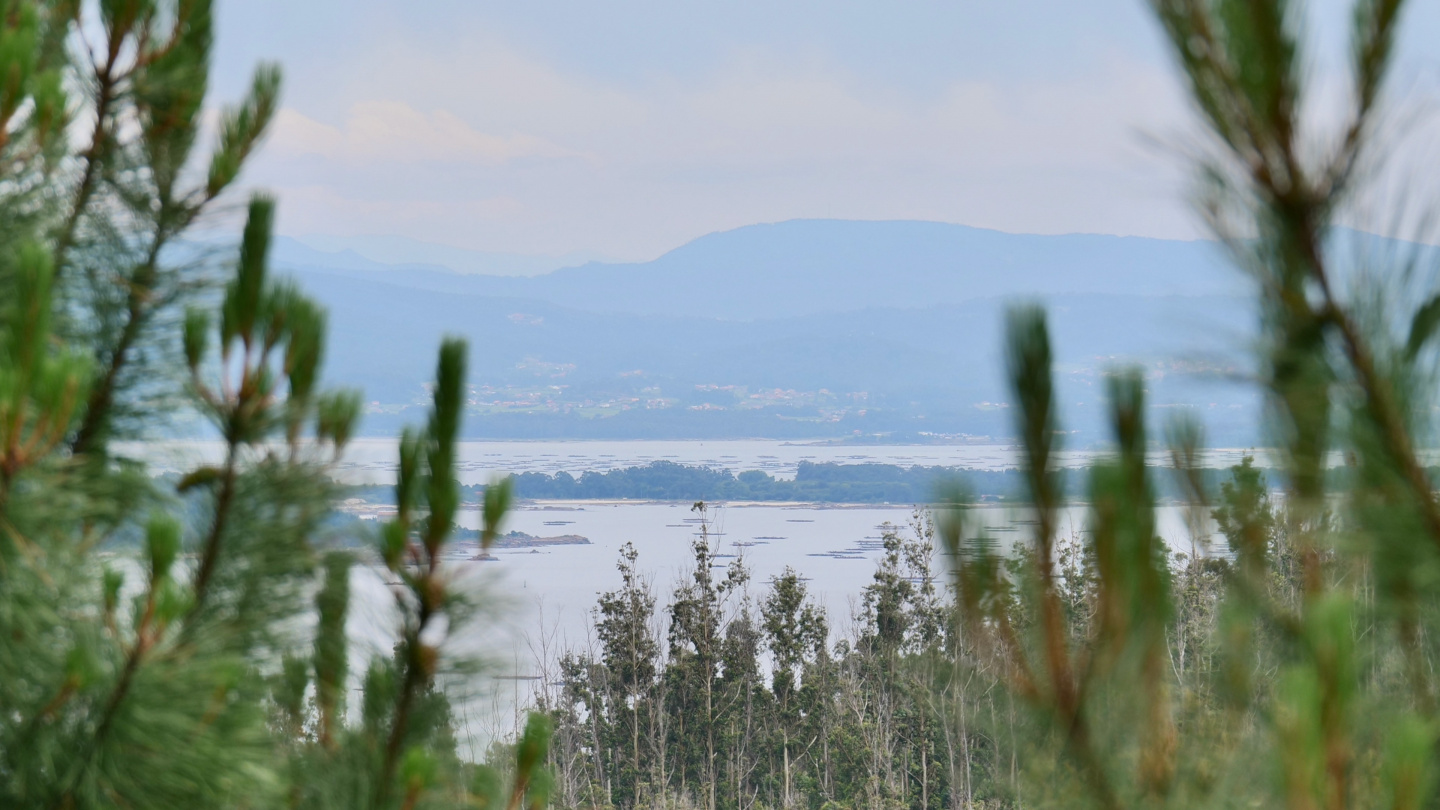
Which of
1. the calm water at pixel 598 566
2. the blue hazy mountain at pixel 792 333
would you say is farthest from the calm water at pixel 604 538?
the blue hazy mountain at pixel 792 333

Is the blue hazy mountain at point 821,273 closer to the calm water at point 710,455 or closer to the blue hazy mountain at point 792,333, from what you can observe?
the blue hazy mountain at point 792,333

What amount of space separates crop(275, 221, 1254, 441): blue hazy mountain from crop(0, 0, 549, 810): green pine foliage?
0.14 meters

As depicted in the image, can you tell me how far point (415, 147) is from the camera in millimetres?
119812

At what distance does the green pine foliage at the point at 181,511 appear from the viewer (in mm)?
972

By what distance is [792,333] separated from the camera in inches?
3216

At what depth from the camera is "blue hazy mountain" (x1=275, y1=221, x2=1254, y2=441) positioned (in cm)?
136

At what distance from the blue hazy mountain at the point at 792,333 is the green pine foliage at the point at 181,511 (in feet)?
0.44

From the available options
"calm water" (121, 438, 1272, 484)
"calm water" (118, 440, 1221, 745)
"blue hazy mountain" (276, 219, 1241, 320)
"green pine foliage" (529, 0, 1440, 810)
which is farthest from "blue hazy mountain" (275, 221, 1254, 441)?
"calm water" (121, 438, 1272, 484)

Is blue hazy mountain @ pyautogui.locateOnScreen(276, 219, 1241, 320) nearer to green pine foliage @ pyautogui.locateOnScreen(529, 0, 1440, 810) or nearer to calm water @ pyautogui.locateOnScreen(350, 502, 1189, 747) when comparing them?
calm water @ pyautogui.locateOnScreen(350, 502, 1189, 747)

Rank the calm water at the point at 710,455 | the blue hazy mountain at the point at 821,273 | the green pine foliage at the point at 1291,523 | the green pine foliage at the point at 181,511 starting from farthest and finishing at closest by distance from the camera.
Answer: the blue hazy mountain at the point at 821,273 → the calm water at the point at 710,455 → the green pine foliage at the point at 181,511 → the green pine foliage at the point at 1291,523

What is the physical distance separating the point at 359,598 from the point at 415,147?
4941 inches

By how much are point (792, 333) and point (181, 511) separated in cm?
8072

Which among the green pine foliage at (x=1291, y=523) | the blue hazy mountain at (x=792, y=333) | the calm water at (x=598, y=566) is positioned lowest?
the calm water at (x=598, y=566)

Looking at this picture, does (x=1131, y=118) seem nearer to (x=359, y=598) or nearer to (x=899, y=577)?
(x=359, y=598)
